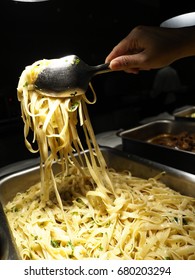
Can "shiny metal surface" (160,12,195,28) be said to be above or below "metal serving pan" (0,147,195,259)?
above

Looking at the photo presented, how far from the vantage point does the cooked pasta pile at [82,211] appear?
1629 millimetres

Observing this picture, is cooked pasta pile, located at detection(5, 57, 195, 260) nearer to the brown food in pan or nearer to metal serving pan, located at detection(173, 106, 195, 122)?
the brown food in pan

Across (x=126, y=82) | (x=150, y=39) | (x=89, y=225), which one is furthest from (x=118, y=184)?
(x=126, y=82)

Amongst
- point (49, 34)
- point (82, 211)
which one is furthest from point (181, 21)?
point (82, 211)

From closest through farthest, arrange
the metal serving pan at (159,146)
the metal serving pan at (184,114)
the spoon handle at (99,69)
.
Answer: the spoon handle at (99,69) < the metal serving pan at (159,146) < the metal serving pan at (184,114)

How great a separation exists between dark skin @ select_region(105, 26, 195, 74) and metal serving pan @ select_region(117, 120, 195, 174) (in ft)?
3.14

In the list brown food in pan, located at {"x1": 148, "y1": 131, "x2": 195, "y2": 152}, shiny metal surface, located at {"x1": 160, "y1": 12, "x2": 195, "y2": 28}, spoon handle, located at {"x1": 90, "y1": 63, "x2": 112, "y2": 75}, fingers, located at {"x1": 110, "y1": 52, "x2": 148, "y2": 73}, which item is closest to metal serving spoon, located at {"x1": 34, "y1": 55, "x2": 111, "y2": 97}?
spoon handle, located at {"x1": 90, "y1": 63, "x2": 112, "y2": 75}

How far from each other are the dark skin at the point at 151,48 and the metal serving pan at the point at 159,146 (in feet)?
3.14

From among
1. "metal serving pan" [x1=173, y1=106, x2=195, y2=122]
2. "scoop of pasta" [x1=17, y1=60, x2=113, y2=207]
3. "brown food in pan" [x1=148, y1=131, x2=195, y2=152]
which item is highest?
"scoop of pasta" [x1=17, y1=60, x2=113, y2=207]

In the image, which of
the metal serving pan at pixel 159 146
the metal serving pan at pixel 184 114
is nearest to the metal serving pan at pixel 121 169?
the metal serving pan at pixel 159 146

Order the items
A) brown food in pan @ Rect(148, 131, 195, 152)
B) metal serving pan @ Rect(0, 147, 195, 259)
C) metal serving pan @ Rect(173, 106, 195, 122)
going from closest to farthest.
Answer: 1. metal serving pan @ Rect(0, 147, 195, 259)
2. brown food in pan @ Rect(148, 131, 195, 152)
3. metal serving pan @ Rect(173, 106, 195, 122)

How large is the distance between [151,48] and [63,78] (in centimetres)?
66

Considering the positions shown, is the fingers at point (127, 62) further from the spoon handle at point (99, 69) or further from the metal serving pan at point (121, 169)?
the metal serving pan at point (121, 169)

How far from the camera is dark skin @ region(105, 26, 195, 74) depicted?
1798mm
